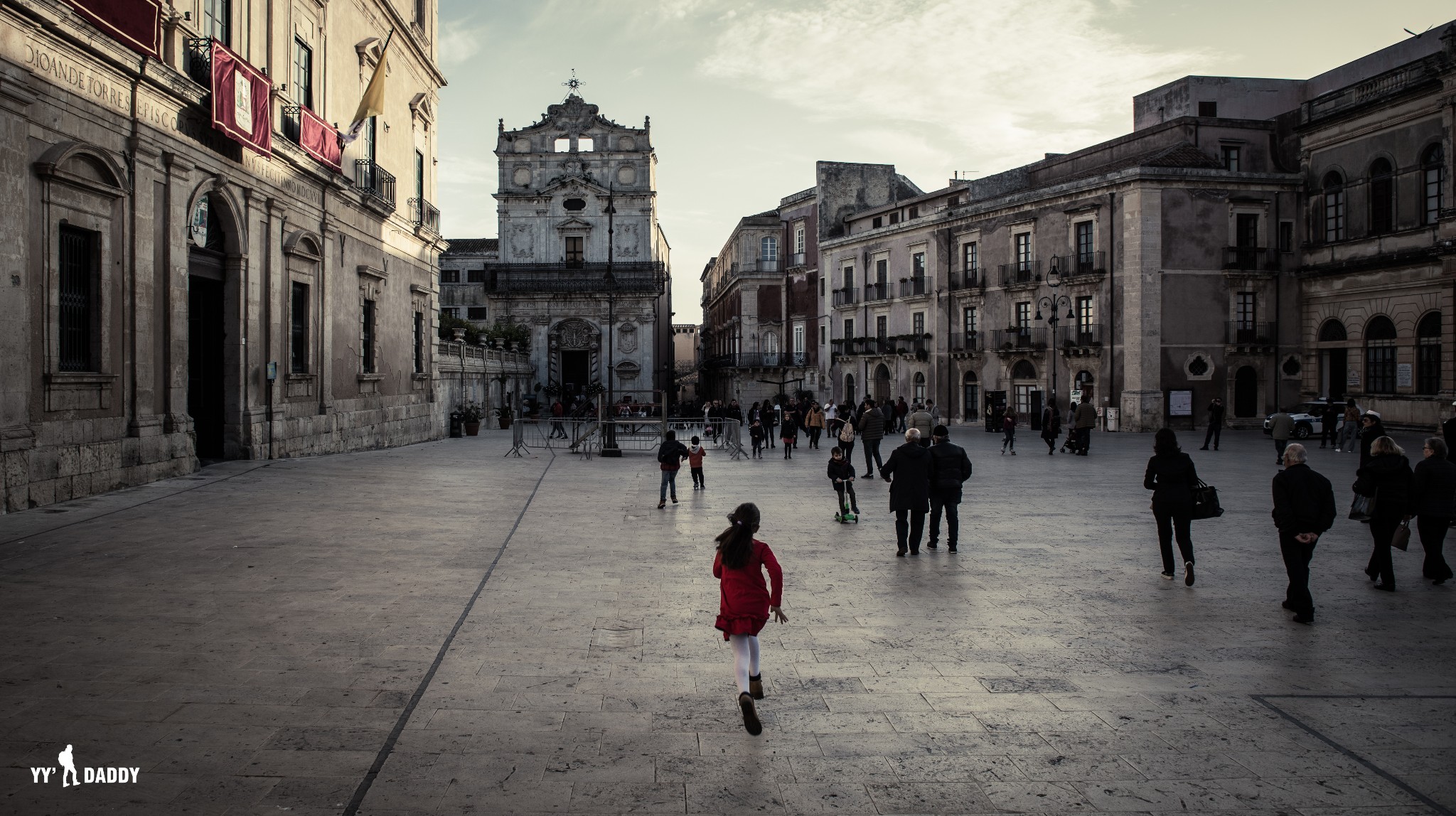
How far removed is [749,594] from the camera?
533 cm

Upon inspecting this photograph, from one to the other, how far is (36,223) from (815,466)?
48.3 ft

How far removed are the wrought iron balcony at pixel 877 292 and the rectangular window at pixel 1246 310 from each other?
53.9ft

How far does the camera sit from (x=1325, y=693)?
220 inches

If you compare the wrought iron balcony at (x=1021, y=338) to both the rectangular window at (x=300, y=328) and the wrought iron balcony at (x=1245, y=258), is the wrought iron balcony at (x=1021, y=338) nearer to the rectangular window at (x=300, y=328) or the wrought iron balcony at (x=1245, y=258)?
the wrought iron balcony at (x=1245, y=258)

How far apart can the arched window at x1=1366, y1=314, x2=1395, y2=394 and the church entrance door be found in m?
38.0

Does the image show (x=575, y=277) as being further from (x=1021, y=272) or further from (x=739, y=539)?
(x=739, y=539)

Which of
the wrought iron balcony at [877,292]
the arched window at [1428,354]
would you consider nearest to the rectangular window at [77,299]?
the arched window at [1428,354]

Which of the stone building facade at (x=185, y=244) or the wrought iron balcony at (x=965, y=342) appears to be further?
the wrought iron balcony at (x=965, y=342)

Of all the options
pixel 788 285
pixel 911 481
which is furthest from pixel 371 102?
pixel 788 285

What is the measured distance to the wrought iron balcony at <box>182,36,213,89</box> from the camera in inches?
586

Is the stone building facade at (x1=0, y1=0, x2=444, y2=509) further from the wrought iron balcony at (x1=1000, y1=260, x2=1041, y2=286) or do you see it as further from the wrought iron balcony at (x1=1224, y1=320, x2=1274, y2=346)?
the wrought iron balcony at (x1=1224, y1=320, x2=1274, y2=346)

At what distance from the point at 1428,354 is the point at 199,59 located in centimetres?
3382

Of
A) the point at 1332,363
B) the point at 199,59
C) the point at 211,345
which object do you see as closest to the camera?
the point at 199,59

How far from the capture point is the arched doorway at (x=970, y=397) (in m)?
42.8
